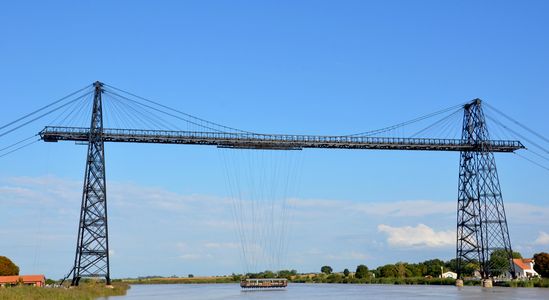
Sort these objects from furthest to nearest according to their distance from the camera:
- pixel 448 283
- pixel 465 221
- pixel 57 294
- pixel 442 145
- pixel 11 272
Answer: pixel 11 272 < pixel 448 283 < pixel 442 145 < pixel 465 221 < pixel 57 294

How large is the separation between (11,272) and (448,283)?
50.7 metres

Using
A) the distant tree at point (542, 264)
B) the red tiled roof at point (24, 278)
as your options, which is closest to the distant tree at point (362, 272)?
the distant tree at point (542, 264)

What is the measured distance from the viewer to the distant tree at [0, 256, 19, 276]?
265 feet

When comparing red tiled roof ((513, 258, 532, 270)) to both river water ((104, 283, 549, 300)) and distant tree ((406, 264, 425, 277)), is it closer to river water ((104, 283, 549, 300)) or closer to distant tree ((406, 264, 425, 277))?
distant tree ((406, 264, 425, 277))

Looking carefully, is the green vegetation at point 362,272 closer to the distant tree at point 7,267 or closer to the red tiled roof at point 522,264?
the red tiled roof at point 522,264

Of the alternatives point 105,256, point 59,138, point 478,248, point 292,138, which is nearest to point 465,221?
point 478,248

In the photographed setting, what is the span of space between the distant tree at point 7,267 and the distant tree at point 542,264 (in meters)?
62.0

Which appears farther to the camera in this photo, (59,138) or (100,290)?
(59,138)

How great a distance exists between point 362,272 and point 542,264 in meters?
40.3

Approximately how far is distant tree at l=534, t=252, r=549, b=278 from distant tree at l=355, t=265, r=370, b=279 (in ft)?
122

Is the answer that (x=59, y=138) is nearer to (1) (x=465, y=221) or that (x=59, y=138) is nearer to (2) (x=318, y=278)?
(1) (x=465, y=221)

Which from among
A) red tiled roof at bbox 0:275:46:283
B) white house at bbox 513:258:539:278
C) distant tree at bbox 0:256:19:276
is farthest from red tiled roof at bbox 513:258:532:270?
distant tree at bbox 0:256:19:276

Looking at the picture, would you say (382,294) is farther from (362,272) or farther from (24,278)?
(362,272)

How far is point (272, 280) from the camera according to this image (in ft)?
274
